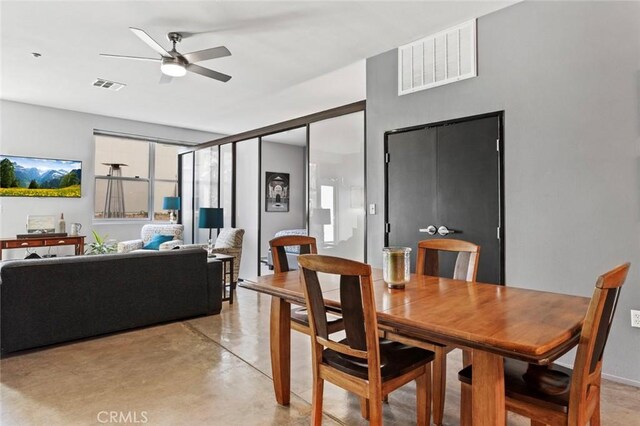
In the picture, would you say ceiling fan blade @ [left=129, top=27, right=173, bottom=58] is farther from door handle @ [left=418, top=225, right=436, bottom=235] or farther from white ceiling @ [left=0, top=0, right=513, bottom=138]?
door handle @ [left=418, top=225, right=436, bottom=235]

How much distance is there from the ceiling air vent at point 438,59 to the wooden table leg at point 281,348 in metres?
2.55

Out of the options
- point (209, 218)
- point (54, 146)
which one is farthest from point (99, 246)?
point (209, 218)

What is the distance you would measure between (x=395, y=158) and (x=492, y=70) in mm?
1165

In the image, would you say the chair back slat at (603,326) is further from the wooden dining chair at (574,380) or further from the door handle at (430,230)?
the door handle at (430,230)

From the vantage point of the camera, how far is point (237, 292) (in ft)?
16.8

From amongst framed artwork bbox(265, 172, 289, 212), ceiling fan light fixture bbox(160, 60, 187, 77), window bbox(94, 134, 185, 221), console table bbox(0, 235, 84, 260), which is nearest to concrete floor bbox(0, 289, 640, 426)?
ceiling fan light fixture bbox(160, 60, 187, 77)

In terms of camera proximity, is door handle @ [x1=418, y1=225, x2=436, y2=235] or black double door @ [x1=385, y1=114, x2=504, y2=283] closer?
black double door @ [x1=385, y1=114, x2=504, y2=283]

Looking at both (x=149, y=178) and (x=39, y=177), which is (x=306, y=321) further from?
(x=149, y=178)

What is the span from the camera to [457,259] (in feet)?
7.51

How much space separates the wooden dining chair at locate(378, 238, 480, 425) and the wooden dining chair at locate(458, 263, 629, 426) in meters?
0.28

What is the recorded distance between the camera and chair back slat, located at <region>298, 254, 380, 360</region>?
4.52 ft

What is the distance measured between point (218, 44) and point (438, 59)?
7.20 feet

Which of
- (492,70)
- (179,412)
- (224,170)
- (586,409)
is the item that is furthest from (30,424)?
(224,170)

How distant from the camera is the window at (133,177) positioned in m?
6.76
